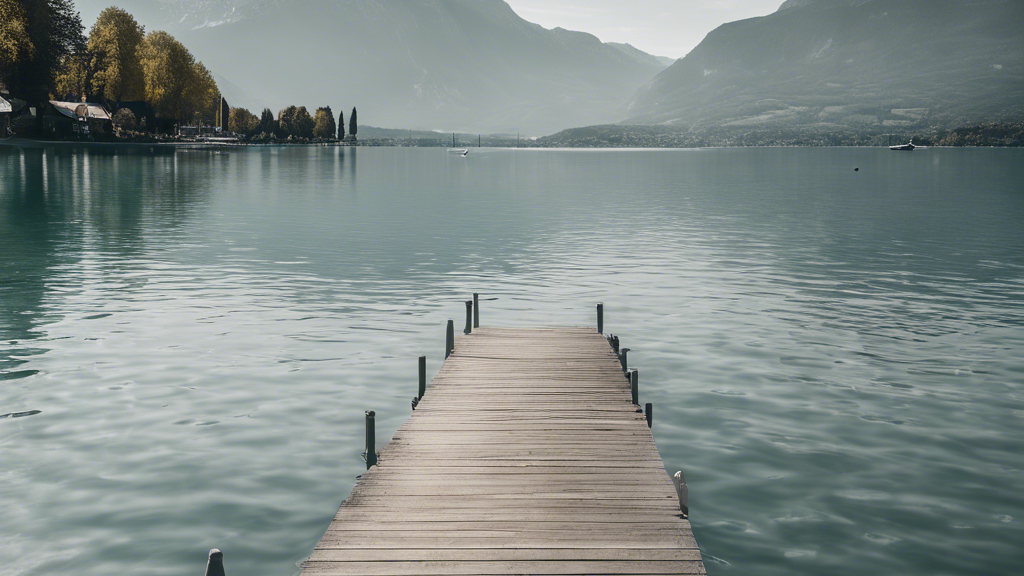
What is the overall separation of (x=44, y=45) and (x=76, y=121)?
3794cm

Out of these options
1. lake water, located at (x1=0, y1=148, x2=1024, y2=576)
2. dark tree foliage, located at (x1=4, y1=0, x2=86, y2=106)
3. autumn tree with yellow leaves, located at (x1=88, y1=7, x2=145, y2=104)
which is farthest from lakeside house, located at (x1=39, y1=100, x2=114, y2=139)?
lake water, located at (x1=0, y1=148, x2=1024, y2=576)

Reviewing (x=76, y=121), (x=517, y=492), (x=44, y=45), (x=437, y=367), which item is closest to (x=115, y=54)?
(x=44, y=45)

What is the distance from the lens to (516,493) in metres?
11.9

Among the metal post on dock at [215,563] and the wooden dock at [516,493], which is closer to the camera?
the metal post on dock at [215,563]

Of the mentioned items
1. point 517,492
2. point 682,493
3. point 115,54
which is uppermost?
point 115,54

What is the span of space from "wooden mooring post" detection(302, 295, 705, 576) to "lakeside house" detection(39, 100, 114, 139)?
162 metres

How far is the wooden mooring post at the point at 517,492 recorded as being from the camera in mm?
9992

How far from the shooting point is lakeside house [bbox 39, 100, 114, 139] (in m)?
156

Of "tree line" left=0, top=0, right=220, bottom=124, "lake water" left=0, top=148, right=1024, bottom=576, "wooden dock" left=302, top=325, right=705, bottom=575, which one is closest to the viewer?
"wooden dock" left=302, top=325, right=705, bottom=575

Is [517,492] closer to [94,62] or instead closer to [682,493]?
[682,493]

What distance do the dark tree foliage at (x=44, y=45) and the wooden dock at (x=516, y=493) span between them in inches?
5332

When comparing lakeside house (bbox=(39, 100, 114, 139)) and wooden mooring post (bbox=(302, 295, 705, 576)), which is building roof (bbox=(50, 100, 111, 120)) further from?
wooden mooring post (bbox=(302, 295, 705, 576))

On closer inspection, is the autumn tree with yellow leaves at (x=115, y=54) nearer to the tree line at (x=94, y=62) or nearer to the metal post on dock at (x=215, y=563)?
the tree line at (x=94, y=62)

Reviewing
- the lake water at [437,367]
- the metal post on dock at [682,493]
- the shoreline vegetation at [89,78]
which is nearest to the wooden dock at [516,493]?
the metal post on dock at [682,493]
